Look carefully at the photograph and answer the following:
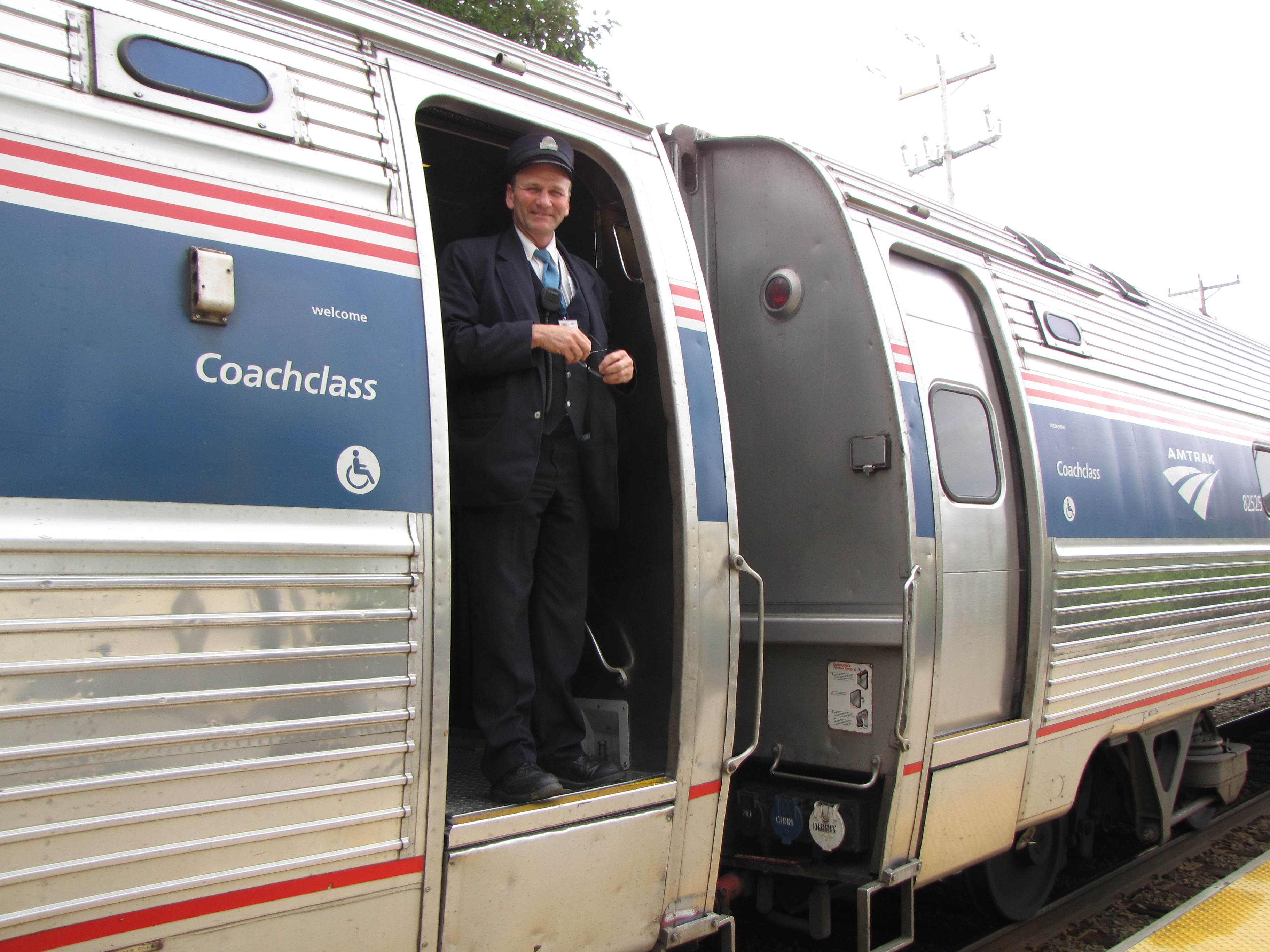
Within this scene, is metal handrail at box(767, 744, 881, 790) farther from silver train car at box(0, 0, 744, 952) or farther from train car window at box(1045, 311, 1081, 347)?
train car window at box(1045, 311, 1081, 347)

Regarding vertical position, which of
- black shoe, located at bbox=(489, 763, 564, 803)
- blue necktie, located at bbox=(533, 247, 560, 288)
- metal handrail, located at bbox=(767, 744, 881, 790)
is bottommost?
metal handrail, located at bbox=(767, 744, 881, 790)

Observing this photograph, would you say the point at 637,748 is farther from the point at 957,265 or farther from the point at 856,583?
the point at 957,265

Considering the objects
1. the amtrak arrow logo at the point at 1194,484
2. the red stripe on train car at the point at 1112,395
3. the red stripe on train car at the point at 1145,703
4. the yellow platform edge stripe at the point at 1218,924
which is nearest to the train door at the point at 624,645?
the yellow platform edge stripe at the point at 1218,924

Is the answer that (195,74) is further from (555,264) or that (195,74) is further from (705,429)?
(705,429)

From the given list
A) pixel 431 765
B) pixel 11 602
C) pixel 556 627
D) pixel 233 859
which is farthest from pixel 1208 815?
pixel 11 602

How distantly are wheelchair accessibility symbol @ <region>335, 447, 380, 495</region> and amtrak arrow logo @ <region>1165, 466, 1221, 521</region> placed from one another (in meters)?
4.40

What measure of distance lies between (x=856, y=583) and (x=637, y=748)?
1025mm

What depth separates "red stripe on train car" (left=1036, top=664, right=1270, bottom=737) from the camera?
4.06 m

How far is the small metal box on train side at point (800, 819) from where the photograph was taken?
3.37 metres

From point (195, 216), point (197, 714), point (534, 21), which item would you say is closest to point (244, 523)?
point (197, 714)

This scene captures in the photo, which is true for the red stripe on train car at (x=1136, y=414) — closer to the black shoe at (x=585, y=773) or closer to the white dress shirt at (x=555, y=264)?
the white dress shirt at (x=555, y=264)

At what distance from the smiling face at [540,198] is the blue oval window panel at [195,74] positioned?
34.3 inches

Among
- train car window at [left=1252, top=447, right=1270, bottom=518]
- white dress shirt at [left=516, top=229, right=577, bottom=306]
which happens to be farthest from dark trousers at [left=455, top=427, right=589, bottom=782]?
train car window at [left=1252, top=447, right=1270, bottom=518]

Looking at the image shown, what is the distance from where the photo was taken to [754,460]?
385cm
